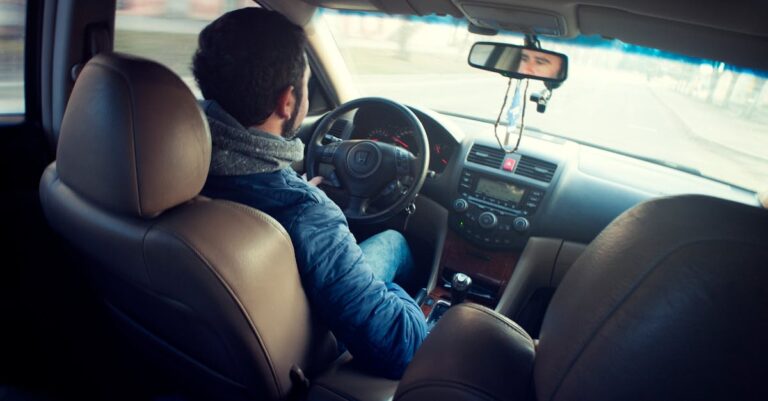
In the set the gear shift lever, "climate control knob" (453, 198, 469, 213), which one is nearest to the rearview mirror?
"climate control knob" (453, 198, 469, 213)

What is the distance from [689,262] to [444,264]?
2506 mm

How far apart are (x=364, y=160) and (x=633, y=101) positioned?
274 cm

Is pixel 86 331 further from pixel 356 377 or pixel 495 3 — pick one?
pixel 495 3

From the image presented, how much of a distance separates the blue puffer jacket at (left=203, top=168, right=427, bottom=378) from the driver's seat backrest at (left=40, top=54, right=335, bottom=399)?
0.07 metres

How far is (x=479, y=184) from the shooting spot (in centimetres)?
323

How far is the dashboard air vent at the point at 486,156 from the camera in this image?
321 centimetres

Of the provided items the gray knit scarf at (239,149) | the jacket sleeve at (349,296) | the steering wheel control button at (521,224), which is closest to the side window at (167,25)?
the gray knit scarf at (239,149)

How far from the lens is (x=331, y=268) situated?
5.39 ft

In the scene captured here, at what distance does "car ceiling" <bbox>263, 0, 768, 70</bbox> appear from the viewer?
4.56 ft

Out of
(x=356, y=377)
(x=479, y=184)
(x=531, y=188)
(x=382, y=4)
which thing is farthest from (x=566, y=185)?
(x=356, y=377)

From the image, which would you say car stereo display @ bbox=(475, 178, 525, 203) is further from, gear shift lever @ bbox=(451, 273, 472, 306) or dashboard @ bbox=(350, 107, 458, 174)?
gear shift lever @ bbox=(451, 273, 472, 306)

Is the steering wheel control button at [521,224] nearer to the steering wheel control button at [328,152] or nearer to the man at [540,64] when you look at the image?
the man at [540,64]

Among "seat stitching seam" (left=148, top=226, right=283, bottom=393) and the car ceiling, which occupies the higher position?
the car ceiling

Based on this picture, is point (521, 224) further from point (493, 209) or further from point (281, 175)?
point (281, 175)
